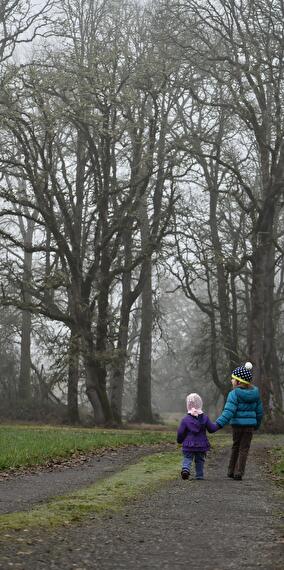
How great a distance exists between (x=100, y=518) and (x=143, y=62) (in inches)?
959

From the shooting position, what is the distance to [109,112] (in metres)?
30.4

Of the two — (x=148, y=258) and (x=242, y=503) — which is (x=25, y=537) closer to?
(x=242, y=503)

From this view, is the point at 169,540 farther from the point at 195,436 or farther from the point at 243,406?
the point at 243,406

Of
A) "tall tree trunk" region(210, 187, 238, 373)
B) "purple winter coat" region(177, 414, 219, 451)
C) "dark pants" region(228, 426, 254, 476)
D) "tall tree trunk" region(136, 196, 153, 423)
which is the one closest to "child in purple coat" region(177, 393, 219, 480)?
"purple winter coat" region(177, 414, 219, 451)

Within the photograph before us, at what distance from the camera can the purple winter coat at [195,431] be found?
1244 cm

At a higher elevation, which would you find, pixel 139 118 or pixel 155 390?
pixel 139 118

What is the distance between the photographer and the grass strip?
Answer: 7.41m

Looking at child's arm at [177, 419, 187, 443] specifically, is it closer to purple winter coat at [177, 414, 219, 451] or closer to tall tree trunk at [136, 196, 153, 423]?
purple winter coat at [177, 414, 219, 451]

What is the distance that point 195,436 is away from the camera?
41.3 feet

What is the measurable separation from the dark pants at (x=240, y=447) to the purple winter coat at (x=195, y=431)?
1.65 ft

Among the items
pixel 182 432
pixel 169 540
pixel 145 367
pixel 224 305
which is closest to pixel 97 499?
pixel 169 540

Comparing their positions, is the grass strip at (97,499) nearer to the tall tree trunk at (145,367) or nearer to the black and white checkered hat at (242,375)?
the black and white checkered hat at (242,375)

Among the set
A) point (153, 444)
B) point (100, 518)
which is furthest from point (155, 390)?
point (100, 518)

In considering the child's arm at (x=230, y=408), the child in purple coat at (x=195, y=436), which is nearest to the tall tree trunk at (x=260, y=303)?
the child's arm at (x=230, y=408)
